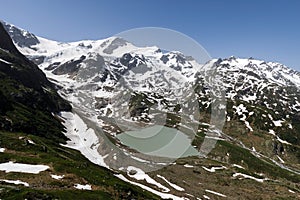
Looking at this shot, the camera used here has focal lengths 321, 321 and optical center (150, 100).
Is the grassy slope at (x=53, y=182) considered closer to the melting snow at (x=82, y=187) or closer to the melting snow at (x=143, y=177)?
the melting snow at (x=82, y=187)

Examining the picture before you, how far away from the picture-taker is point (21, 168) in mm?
70750

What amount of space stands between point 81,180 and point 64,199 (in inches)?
576

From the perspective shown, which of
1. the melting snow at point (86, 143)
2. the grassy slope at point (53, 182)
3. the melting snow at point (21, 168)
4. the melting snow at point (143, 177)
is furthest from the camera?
the melting snow at point (86, 143)

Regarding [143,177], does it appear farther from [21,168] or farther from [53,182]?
[53,182]


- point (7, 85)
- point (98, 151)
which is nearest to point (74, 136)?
point (98, 151)

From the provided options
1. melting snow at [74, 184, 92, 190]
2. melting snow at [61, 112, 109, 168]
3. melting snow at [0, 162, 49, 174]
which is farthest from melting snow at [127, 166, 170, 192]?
melting snow at [0, 162, 49, 174]

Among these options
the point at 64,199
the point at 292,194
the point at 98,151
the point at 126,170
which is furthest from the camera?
the point at 98,151

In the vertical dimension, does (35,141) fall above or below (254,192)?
above

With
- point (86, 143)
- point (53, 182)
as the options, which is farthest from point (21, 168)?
point (86, 143)

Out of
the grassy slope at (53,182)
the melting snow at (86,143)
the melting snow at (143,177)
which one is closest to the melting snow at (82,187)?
the grassy slope at (53,182)

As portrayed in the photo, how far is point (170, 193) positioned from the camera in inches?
3772

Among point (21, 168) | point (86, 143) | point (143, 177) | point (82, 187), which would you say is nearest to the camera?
point (82, 187)

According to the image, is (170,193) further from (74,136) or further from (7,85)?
(7,85)

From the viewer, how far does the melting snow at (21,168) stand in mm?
68812
